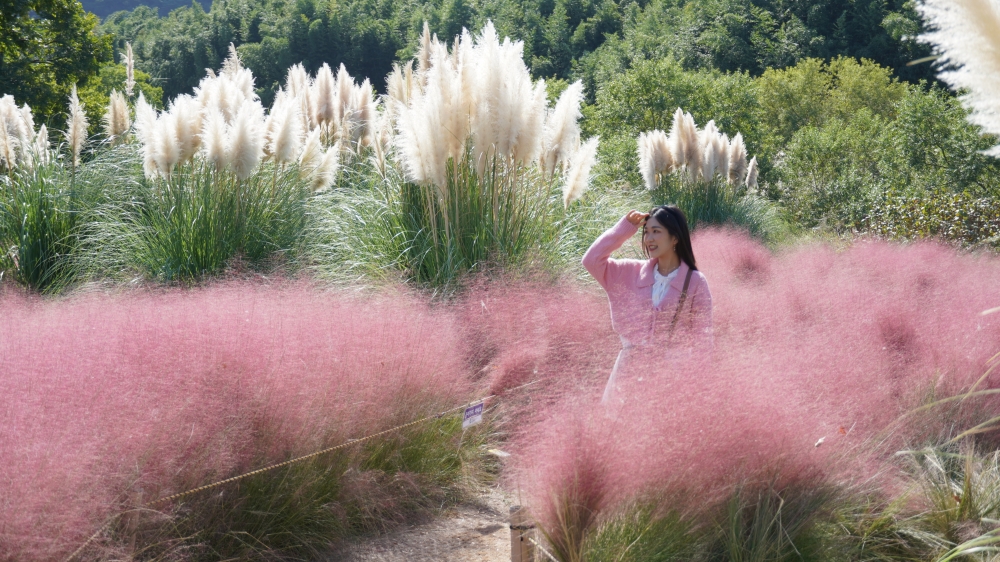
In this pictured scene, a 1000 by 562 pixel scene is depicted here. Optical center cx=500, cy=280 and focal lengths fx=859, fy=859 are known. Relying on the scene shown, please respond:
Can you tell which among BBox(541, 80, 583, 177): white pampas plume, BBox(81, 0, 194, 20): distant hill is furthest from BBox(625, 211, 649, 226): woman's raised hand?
BBox(81, 0, 194, 20): distant hill

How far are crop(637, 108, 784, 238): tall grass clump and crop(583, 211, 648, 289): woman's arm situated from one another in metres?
6.66

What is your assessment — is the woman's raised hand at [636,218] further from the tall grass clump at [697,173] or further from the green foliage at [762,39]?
the green foliage at [762,39]

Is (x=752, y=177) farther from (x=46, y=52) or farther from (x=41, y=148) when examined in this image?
(x=46, y=52)

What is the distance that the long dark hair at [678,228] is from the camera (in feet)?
13.8

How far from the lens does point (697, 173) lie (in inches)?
462

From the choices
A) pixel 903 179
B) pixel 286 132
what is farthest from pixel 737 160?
pixel 903 179

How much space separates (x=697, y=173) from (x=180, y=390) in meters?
9.56

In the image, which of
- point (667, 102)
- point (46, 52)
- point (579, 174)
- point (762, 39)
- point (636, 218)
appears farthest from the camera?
point (762, 39)

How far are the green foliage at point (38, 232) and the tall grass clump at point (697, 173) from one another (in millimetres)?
7154

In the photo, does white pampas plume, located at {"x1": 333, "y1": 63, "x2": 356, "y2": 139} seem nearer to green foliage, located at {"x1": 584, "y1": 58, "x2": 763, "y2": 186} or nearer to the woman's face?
the woman's face

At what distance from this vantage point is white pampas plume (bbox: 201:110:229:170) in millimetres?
6398

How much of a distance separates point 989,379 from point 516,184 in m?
3.58

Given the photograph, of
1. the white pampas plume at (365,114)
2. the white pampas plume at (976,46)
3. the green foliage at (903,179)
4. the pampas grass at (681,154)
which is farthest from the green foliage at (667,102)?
the white pampas plume at (976,46)

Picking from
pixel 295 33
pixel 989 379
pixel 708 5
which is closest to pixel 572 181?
pixel 989 379
